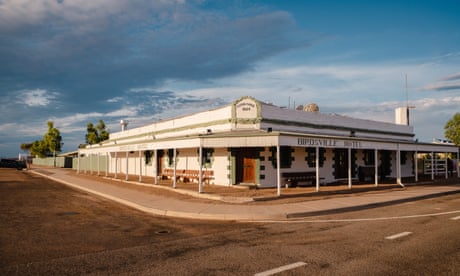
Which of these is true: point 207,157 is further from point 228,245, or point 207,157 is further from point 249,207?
point 228,245

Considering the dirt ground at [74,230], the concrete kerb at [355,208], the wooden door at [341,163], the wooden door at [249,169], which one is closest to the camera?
the dirt ground at [74,230]

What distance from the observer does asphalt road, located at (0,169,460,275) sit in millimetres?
6000

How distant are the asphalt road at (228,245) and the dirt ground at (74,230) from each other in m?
0.02

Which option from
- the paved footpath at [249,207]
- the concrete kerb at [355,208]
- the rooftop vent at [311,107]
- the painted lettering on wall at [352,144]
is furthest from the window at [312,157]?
the concrete kerb at [355,208]

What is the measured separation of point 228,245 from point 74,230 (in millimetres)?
4585

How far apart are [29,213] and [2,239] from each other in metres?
4.30

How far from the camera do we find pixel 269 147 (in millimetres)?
19172

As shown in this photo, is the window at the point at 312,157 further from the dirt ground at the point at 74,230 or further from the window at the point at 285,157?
the dirt ground at the point at 74,230

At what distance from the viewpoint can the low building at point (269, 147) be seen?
1683cm

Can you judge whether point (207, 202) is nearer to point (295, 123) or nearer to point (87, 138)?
point (295, 123)

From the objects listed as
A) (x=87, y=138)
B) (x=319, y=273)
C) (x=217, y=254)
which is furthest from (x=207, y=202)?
(x=87, y=138)

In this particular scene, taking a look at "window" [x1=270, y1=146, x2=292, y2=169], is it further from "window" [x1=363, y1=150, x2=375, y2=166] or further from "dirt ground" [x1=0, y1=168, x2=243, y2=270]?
"dirt ground" [x1=0, y1=168, x2=243, y2=270]

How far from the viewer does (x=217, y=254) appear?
690 centimetres

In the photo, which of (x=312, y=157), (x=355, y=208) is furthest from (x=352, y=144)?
(x=355, y=208)
